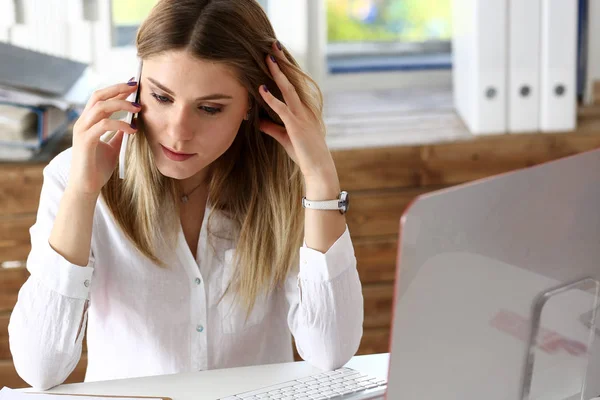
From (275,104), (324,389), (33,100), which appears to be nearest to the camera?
(324,389)

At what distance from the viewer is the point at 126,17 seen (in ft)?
7.77

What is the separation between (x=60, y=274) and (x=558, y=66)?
135 centimetres

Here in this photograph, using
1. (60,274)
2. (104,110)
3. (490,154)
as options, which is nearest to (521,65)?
(490,154)

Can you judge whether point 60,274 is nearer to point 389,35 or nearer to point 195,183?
point 195,183

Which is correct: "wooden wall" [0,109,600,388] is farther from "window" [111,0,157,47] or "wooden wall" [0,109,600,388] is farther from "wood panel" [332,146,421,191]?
"window" [111,0,157,47]

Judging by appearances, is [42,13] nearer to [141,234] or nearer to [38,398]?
[141,234]

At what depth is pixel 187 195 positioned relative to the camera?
146cm

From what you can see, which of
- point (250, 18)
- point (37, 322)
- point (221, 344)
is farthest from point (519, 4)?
point (37, 322)

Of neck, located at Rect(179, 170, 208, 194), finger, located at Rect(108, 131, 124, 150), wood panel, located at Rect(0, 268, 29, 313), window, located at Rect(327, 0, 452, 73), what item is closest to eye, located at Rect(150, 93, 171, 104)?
finger, located at Rect(108, 131, 124, 150)

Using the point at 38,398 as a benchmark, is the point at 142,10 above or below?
above

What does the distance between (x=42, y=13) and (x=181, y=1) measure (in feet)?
3.82

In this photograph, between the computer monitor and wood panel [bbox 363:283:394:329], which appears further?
wood panel [bbox 363:283:394:329]

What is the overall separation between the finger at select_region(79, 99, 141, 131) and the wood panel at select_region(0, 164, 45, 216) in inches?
30.5

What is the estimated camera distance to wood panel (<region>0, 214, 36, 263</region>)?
201cm
